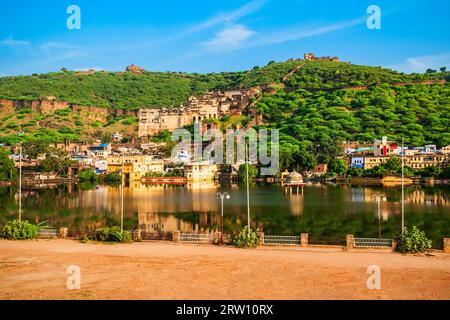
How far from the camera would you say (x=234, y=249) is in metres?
24.4

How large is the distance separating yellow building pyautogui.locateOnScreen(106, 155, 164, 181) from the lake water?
144ft

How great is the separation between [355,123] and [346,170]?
29620mm

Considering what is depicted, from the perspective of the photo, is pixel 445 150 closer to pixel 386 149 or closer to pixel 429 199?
pixel 386 149

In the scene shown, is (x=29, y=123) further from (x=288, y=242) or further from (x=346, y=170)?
(x=288, y=242)

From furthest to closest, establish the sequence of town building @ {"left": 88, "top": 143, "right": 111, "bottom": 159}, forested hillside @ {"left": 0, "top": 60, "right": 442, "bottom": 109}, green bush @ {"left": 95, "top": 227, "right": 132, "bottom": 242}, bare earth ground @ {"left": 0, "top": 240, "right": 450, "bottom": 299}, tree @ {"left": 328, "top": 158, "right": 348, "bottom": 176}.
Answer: forested hillside @ {"left": 0, "top": 60, "right": 442, "bottom": 109}, town building @ {"left": 88, "top": 143, "right": 111, "bottom": 159}, tree @ {"left": 328, "top": 158, "right": 348, "bottom": 176}, green bush @ {"left": 95, "top": 227, "right": 132, "bottom": 242}, bare earth ground @ {"left": 0, "top": 240, "right": 450, "bottom": 299}

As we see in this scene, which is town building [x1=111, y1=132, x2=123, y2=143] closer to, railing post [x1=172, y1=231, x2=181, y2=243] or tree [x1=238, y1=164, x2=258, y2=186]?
tree [x1=238, y1=164, x2=258, y2=186]

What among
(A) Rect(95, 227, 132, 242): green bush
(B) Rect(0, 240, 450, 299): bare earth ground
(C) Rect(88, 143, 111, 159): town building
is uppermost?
(C) Rect(88, 143, 111, 159): town building

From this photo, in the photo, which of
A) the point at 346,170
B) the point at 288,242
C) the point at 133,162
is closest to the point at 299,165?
the point at 346,170

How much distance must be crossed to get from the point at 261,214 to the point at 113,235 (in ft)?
62.3

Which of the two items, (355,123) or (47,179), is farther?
(355,123)

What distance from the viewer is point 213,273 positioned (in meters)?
19.2

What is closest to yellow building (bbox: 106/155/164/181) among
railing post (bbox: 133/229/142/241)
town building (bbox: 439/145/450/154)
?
town building (bbox: 439/145/450/154)

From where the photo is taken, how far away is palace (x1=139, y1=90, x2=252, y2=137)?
142750 mm

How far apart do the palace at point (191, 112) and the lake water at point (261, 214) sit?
8278cm
